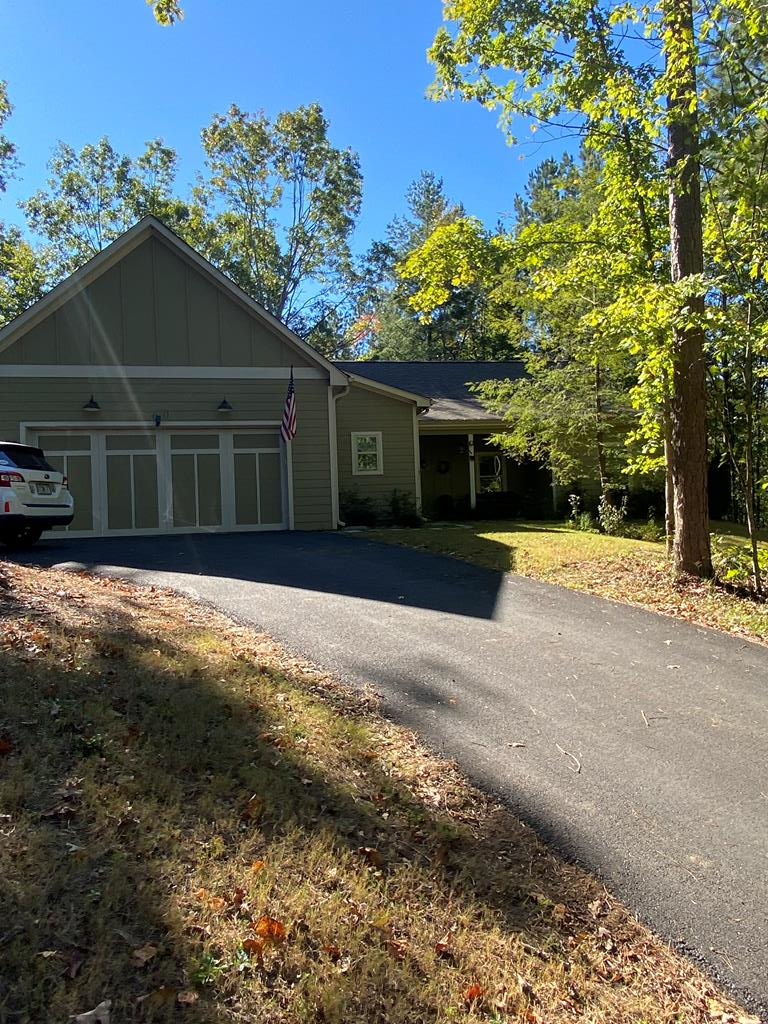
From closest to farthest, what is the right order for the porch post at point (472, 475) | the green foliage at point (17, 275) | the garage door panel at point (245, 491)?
the garage door panel at point (245, 491) < the porch post at point (472, 475) < the green foliage at point (17, 275)

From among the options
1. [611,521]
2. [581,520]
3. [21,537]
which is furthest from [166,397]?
[611,521]

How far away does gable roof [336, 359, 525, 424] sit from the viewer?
21.1m

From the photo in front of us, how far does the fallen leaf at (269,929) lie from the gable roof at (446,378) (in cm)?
1853

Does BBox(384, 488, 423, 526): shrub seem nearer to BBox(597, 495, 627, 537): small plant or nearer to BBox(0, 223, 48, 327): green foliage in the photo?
BBox(597, 495, 627, 537): small plant

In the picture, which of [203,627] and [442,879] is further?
[203,627]

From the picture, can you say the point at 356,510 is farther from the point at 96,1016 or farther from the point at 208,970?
the point at 96,1016

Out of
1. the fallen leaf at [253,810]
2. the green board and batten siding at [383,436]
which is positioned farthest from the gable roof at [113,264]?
the fallen leaf at [253,810]

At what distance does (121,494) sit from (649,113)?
41.1 ft

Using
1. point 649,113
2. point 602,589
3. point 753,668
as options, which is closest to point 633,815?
point 753,668

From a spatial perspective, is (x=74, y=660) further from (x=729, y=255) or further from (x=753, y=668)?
(x=729, y=255)

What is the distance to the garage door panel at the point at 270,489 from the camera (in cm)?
1705

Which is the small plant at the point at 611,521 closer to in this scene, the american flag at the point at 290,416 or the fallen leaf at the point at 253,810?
the american flag at the point at 290,416

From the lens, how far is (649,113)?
29.6ft

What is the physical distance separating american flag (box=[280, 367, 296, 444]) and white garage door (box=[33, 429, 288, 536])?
3.53ft
